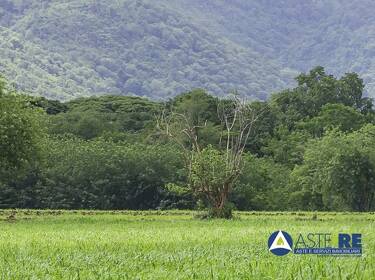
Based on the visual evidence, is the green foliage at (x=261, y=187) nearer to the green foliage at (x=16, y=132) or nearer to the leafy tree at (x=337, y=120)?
the leafy tree at (x=337, y=120)

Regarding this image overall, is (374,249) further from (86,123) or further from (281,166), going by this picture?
(86,123)

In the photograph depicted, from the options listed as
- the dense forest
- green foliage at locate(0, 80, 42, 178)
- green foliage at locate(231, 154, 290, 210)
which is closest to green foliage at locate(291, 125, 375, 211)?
the dense forest

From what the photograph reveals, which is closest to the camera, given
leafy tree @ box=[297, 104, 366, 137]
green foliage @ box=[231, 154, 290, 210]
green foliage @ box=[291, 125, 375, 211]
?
green foliage @ box=[291, 125, 375, 211]

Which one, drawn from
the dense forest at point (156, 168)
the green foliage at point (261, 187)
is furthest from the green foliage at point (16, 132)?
the green foliage at point (261, 187)

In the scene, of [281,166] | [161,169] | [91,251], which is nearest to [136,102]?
[281,166]

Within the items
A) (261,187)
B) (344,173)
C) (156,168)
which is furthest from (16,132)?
(261,187)

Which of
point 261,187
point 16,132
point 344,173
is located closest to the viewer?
point 16,132

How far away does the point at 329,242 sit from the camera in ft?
44.6

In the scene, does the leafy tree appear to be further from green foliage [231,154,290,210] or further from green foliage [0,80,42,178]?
green foliage [0,80,42,178]

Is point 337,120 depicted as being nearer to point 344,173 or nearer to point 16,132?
point 344,173

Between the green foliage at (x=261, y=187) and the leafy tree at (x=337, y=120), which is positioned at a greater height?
the leafy tree at (x=337, y=120)

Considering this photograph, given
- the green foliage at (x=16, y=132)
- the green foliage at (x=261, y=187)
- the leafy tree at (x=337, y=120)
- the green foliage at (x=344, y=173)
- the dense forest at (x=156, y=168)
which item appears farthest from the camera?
the leafy tree at (x=337, y=120)

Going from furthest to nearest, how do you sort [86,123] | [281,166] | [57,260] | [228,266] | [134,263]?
[86,123], [281,166], [57,260], [134,263], [228,266]

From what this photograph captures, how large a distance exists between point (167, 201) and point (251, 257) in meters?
62.4
